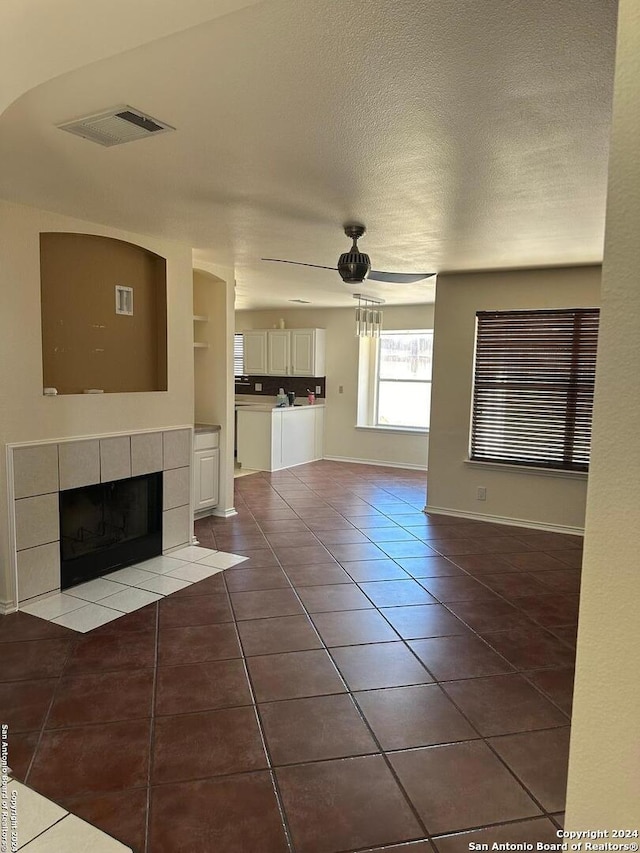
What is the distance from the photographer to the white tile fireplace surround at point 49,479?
10.7 ft

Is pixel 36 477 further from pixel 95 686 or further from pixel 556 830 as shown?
pixel 556 830

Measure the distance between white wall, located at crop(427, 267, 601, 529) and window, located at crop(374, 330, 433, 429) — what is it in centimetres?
248

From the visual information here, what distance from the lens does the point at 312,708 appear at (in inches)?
93.6

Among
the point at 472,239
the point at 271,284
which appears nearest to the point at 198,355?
the point at 271,284

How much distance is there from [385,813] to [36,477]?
2.62 metres

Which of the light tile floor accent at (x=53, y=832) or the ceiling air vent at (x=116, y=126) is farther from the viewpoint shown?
the ceiling air vent at (x=116, y=126)

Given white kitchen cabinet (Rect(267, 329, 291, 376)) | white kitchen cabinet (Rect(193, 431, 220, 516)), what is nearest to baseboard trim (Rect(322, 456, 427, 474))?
white kitchen cabinet (Rect(267, 329, 291, 376))

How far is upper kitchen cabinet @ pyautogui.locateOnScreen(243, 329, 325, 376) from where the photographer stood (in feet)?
27.3

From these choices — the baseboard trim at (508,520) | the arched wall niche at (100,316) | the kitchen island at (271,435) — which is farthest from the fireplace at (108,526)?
the kitchen island at (271,435)

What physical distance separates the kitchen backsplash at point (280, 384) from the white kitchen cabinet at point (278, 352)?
166 millimetres

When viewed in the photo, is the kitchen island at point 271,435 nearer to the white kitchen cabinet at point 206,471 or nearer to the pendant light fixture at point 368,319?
the pendant light fixture at point 368,319

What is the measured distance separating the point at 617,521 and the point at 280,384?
8.17 metres

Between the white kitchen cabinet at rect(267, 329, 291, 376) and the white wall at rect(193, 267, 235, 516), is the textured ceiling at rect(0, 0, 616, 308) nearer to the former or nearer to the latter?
the white wall at rect(193, 267, 235, 516)

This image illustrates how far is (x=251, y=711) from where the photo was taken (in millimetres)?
2348
